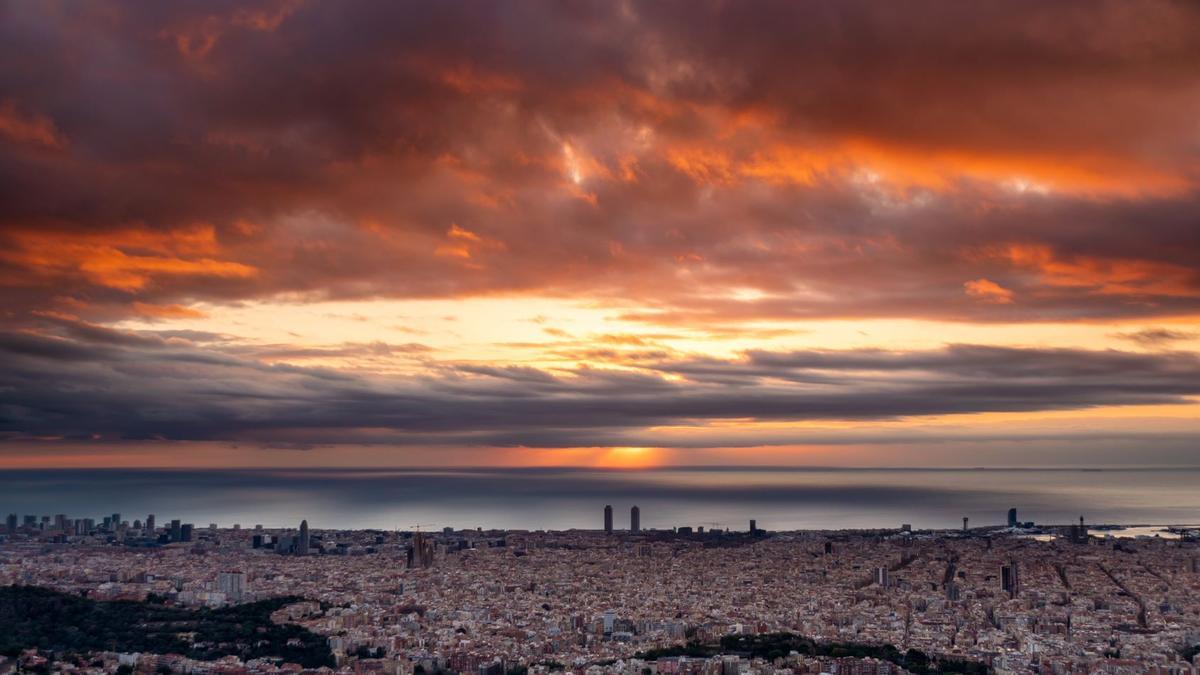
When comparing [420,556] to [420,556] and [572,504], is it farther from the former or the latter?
[572,504]

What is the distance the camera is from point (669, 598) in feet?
95.8

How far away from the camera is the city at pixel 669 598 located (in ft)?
67.2

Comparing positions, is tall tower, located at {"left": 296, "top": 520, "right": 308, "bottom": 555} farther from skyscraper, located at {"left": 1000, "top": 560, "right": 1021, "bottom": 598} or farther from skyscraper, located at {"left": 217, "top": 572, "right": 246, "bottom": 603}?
skyscraper, located at {"left": 1000, "top": 560, "right": 1021, "bottom": 598}

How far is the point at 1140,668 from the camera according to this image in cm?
1889

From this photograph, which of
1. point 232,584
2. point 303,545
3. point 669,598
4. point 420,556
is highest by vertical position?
point 303,545

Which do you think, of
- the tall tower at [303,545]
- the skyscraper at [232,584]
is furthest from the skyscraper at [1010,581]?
the tall tower at [303,545]

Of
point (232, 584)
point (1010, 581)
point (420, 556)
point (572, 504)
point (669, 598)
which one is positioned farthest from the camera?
point (572, 504)

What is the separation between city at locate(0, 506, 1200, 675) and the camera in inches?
806

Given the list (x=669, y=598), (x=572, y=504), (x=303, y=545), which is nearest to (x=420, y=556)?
(x=303, y=545)

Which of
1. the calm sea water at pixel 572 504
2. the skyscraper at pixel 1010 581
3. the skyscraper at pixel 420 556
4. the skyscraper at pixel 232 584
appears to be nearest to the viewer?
the skyscraper at pixel 232 584

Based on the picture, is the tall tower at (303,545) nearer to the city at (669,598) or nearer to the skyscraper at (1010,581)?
the city at (669,598)

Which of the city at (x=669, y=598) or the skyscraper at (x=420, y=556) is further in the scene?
the skyscraper at (x=420, y=556)

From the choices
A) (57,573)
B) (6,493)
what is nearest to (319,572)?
(57,573)

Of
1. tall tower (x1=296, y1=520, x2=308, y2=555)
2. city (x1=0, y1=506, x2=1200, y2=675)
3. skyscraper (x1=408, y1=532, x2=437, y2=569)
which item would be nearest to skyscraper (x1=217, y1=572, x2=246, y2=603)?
city (x1=0, y1=506, x2=1200, y2=675)
